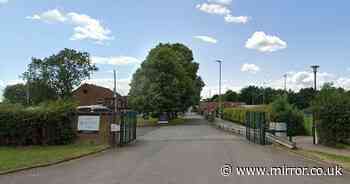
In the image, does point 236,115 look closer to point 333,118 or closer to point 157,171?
point 333,118

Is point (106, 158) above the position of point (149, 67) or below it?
below

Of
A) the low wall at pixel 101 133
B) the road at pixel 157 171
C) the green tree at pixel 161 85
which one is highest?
the green tree at pixel 161 85

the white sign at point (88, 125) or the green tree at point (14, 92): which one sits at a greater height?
the green tree at point (14, 92)

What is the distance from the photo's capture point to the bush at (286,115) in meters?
35.6

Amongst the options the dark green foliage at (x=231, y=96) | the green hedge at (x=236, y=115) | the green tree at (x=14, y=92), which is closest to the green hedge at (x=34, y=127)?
the green hedge at (x=236, y=115)

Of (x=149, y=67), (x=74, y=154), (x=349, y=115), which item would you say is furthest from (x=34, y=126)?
(x=149, y=67)

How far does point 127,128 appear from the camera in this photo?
26.0 m

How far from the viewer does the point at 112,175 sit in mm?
Answer: 12312

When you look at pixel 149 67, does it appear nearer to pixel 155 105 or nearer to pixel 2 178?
pixel 155 105

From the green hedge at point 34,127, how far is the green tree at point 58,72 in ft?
209

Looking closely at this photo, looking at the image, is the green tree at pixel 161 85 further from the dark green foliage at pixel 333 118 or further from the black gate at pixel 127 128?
the dark green foliage at pixel 333 118

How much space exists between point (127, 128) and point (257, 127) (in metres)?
8.06

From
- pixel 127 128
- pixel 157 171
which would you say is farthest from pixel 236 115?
pixel 157 171

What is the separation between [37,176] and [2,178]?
0.90 meters
